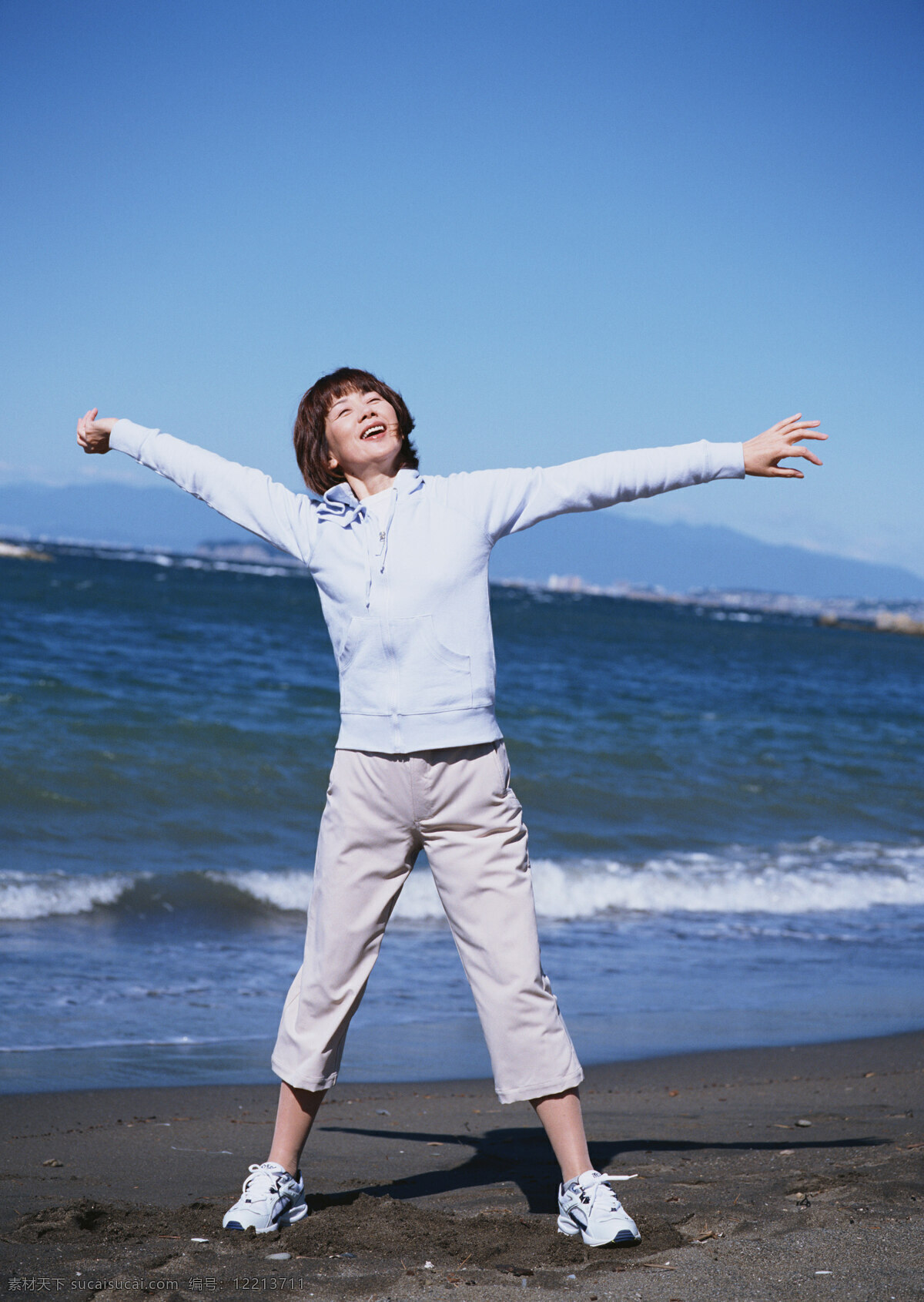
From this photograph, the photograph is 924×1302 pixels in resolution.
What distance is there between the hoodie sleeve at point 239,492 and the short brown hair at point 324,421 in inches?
3.3

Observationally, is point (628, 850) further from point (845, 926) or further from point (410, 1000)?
point (410, 1000)

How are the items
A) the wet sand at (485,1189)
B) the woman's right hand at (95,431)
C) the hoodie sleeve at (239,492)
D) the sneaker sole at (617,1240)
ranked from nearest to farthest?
Result: 1. the wet sand at (485,1189)
2. the sneaker sole at (617,1240)
3. the hoodie sleeve at (239,492)
4. the woman's right hand at (95,431)

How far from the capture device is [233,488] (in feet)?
8.77

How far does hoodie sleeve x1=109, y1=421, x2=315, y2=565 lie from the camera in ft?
8.62

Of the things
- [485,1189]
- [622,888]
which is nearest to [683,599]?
[622,888]

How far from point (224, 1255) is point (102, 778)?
25.0 feet

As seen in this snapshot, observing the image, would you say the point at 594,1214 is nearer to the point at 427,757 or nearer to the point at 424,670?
the point at 427,757

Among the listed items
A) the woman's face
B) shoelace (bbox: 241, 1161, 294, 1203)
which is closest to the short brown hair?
the woman's face

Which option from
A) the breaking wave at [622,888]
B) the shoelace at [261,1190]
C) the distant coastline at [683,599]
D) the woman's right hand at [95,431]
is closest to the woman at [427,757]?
the shoelace at [261,1190]

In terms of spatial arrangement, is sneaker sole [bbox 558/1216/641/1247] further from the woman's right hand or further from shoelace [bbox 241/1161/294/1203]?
the woman's right hand

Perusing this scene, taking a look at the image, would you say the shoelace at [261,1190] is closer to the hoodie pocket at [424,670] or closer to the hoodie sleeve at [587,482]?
the hoodie pocket at [424,670]

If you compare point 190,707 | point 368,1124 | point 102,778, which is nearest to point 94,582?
point 190,707

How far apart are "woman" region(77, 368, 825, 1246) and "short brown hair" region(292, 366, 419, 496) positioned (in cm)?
7

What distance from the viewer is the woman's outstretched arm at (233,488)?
8.63 ft
